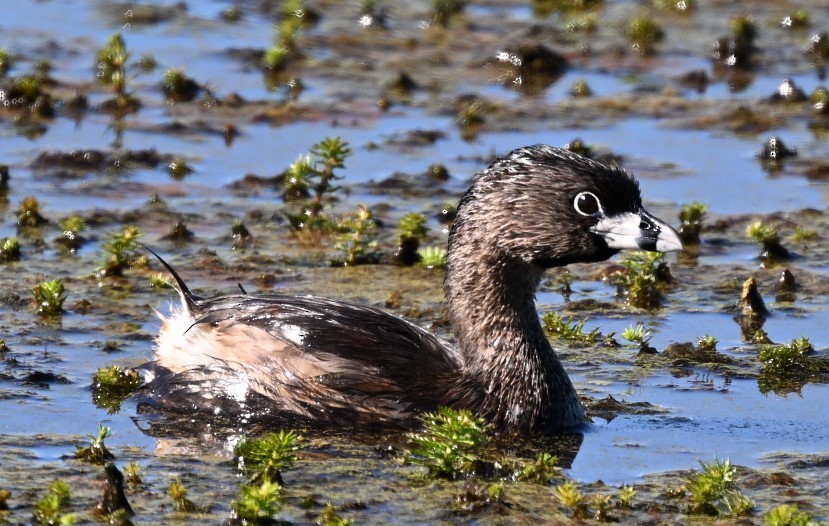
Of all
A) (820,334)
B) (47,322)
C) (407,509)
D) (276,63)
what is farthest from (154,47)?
(407,509)

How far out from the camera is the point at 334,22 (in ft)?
55.6

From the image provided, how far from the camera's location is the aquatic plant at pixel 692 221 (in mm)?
11047

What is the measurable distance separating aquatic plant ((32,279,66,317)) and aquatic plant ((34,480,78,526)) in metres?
2.96

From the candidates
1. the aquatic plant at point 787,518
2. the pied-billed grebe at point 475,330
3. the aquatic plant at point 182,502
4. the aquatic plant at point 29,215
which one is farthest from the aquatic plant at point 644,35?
the aquatic plant at point 182,502

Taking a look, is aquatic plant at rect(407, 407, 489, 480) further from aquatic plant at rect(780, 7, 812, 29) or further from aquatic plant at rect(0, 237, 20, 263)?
aquatic plant at rect(780, 7, 812, 29)

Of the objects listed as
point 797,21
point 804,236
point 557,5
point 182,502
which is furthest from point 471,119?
point 182,502

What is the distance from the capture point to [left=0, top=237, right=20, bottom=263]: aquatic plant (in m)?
10.3

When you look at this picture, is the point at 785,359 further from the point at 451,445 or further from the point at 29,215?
the point at 29,215

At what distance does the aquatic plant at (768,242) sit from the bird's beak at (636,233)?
2.79 m

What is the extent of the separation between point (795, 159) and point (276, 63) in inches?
176

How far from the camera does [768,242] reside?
1087 cm

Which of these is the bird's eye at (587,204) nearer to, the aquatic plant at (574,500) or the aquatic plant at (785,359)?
the aquatic plant at (785,359)

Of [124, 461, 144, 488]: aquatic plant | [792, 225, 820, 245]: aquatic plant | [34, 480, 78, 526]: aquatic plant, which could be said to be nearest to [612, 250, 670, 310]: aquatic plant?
[792, 225, 820, 245]: aquatic plant

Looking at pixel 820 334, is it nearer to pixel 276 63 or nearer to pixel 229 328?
pixel 229 328
